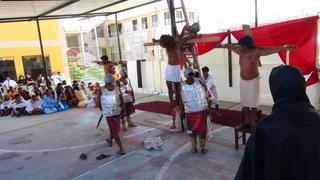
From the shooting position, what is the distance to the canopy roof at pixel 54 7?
24.1 ft

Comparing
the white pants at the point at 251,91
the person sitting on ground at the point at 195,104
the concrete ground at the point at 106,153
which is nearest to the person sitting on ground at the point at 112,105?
the concrete ground at the point at 106,153

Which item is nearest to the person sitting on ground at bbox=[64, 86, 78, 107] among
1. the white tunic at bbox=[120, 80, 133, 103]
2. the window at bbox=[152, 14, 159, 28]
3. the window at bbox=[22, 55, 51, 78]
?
the white tunic at bbox=[120, 80, 133, 103]

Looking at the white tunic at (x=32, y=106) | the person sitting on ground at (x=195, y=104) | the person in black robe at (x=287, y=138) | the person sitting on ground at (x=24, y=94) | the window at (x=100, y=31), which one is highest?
the window at (x=100, y=31)

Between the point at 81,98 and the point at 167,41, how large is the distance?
5.43 m

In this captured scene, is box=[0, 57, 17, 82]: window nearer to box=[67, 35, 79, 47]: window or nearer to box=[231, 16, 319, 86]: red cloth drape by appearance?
box=[67, 35, 79, 47]: window

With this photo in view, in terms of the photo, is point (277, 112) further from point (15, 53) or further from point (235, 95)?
point (15, 53)

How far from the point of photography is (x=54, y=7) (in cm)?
812

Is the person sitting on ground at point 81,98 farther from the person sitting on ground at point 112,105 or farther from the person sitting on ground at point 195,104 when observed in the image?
the person sitting on ground at point 195,104

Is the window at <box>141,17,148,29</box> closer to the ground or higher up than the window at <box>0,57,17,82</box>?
higher up

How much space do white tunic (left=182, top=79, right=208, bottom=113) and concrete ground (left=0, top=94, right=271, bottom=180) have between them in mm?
780

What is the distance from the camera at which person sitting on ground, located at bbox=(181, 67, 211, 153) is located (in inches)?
179

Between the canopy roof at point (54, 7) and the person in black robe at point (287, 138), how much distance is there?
6828mm

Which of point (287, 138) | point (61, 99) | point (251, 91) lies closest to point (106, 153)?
point (251, 91)

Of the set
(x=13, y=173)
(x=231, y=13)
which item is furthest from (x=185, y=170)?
(x=231, y=13)
